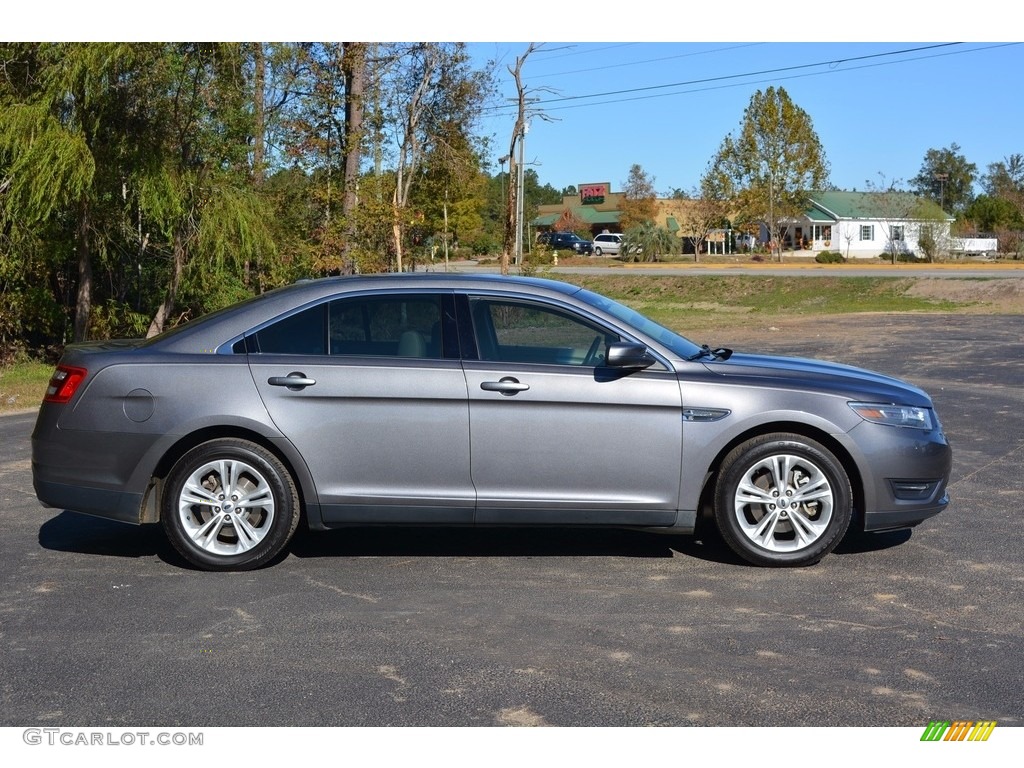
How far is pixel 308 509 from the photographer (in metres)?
6.54

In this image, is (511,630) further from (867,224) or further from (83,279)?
(867,224)

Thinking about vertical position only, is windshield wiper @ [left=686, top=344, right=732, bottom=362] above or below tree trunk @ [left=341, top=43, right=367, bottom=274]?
below

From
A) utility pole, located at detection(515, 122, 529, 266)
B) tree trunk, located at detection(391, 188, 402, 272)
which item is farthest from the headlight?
utility pole, located at detection(515, 122, 529, 266)

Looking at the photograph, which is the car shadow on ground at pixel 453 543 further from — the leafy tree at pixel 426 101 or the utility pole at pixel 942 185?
the utility pole at pixel 942 185

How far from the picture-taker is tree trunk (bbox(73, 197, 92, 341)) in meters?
17.8

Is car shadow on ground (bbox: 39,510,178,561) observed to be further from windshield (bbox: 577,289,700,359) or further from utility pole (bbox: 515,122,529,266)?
utility pole (bbox: 515,122,529,266)

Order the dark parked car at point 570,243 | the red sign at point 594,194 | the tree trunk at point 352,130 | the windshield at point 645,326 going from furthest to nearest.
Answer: the red sign at point 594,194 → the dark parked car at point 570,243 → the tree trunk at point 352,130 → the windshield at point 645,326

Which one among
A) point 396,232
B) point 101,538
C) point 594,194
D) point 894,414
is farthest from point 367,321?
point 594,194

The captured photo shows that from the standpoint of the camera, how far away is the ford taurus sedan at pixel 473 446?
21.1ft

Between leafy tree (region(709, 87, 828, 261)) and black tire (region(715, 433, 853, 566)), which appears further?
leafy tree (region(709, 87, 828, 261))

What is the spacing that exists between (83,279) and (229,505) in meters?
13.4

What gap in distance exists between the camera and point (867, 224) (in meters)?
72.4

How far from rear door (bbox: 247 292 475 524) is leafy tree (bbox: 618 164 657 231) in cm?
7241
